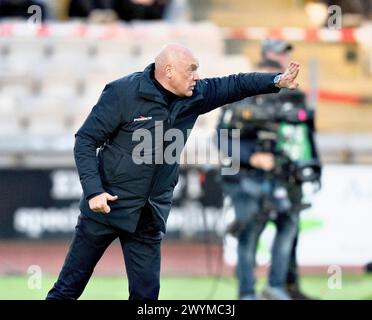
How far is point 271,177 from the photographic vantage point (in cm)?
1220

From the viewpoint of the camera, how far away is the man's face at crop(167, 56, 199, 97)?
845 centimetres

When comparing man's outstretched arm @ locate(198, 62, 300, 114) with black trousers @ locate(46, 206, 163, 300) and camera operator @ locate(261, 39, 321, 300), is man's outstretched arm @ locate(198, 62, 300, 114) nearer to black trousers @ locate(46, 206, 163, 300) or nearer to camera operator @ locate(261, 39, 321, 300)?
black trousers @ locate(46, 206, 163, 300)

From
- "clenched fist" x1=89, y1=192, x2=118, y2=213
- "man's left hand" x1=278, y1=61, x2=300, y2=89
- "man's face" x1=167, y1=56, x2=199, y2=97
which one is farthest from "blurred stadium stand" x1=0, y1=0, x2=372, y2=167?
"clenched fist" x1=89, y1=192, x2=118, y2=213

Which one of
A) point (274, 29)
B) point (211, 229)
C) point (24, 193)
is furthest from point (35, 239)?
point (274, 29)

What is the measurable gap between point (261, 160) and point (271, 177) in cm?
27

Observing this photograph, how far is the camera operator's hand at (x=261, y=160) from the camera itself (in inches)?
473

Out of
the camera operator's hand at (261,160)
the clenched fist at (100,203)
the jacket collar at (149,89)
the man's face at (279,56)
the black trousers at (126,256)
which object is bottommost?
the black trousers at (126,256)

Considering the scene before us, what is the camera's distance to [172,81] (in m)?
8.49

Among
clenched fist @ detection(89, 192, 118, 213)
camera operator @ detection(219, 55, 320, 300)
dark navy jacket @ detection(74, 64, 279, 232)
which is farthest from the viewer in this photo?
camera operator @ detection(219, 55, 320, 300)

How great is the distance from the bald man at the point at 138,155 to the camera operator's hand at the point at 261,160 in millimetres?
3314

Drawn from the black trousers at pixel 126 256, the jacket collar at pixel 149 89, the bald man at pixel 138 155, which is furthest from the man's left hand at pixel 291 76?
the black trousers at pixel 126 256

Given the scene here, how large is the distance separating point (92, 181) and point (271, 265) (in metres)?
4.15

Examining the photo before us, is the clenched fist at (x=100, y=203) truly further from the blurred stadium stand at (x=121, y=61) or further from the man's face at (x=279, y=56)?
the blurred stadium stand at (x=121, y=61)

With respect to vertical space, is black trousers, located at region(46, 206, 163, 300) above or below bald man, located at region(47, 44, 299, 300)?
below
